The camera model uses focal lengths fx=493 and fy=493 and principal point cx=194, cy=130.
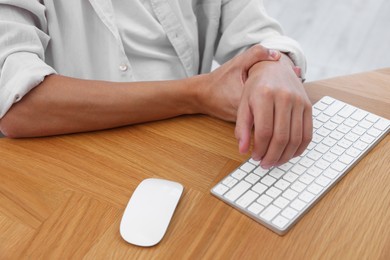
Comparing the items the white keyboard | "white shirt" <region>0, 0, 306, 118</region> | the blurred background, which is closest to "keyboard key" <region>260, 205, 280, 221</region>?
the white keyboard

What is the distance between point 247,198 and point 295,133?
4.3 inches

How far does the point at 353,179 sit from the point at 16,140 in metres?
0.50

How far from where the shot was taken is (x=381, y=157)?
732mm

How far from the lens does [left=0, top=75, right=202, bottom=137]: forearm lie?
75 cm

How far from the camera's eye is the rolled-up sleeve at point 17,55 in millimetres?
731

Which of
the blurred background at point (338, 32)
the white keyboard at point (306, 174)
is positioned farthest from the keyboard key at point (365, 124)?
the blurred background at point (338, 32)

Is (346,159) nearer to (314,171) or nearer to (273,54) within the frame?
(314,171)

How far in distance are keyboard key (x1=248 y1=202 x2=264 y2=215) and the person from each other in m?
0.07

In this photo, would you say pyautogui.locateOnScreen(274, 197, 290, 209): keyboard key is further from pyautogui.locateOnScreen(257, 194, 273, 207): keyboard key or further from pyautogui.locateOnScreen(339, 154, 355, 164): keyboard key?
pyautogui.locateOnScreen(339, 154, 355, 164): keyboard key

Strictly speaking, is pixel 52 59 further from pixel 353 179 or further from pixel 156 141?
pixel 353 179

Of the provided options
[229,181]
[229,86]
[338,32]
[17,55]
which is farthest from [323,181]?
[338,32]

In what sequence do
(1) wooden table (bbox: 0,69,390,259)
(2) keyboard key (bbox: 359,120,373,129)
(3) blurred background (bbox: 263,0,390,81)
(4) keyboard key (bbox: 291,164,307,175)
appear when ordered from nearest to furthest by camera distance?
(1) wooden table (bbox: 0,69,390,259) < (4) keyboard key (bbox: 291,164,307,175) < (2) keyboard key (bbox: 359,120,373,129) < (3) blurred background (bbox: 263,0,390,81)

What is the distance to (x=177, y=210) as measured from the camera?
0.63 meters

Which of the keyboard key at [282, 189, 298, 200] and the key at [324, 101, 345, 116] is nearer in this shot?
the keyboard key at [282, 189, 298, 200]
